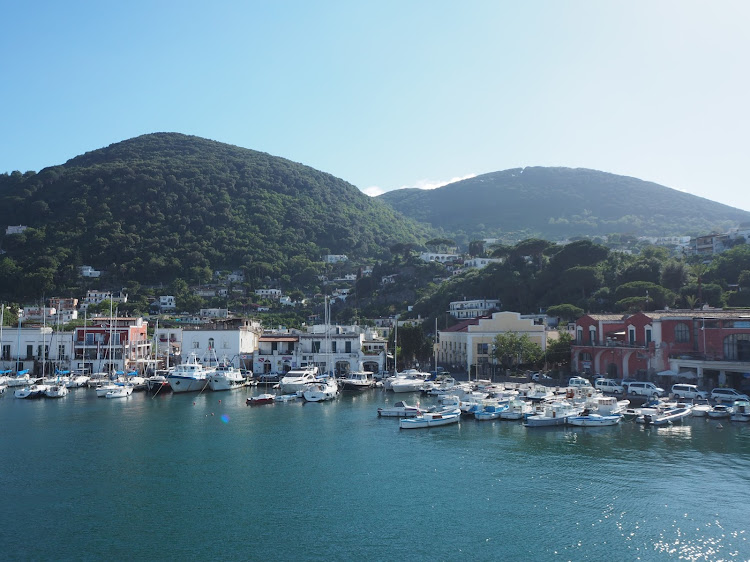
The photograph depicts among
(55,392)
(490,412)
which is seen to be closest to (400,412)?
(490,412)

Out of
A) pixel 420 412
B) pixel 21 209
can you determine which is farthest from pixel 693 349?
pixel 21 209

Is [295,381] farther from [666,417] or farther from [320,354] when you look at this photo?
[666,417]

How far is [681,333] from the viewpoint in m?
45.2

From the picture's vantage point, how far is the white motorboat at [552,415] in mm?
36562

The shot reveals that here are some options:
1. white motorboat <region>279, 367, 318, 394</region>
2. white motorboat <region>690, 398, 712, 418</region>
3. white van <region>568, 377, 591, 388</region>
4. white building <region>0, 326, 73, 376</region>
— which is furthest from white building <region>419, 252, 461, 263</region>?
white motorboat <region>690, 398, 712, 418</region>

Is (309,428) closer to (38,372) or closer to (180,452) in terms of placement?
(180,452)

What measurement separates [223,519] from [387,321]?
251 feet

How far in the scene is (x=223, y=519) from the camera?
2105cm

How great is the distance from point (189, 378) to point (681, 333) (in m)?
41.2

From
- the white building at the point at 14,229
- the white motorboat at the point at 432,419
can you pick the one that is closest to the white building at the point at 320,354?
the white motorboat at the point at 432,419

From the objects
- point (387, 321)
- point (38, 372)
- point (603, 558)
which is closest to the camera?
point (603, 558)

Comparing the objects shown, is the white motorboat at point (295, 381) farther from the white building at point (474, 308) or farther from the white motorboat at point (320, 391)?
the white building at point (474, 308)

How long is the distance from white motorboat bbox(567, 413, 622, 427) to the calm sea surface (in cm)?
93

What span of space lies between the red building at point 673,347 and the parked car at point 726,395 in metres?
1.96
